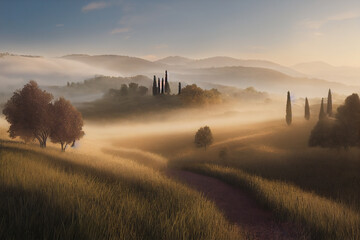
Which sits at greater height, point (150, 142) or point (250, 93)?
point (250, 93)

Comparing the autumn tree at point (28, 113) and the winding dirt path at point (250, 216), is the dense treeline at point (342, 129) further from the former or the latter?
the autumn tree at point (28, 113)

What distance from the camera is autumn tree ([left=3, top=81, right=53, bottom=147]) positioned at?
28469 millimetres

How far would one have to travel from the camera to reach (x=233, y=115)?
86125 millimetres

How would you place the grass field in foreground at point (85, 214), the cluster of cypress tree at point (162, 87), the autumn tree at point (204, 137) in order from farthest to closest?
the cluster of cypress tree at point (162, 87), the autumn tree at point (204, 137), the grass field in foreground at point (85, 214)

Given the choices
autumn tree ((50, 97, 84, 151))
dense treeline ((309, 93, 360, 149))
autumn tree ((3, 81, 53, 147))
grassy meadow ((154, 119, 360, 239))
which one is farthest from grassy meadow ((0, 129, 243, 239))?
dense treeline ((309, 93, 360, 149))

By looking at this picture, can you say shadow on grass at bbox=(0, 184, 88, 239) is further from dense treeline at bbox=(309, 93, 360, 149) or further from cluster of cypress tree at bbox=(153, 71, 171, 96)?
cluster of cypress tree at bbox=(153, 71, 171, 96)

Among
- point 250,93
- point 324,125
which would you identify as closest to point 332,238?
point 324,125

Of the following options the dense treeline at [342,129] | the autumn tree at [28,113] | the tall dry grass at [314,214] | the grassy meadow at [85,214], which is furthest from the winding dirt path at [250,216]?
the dense treeline at [342,129]

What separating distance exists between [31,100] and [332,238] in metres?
27.8

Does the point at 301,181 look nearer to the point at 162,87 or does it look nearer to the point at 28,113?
the point at 28,113

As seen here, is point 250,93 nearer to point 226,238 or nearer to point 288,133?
point 288,133

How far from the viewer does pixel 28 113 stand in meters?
28.7

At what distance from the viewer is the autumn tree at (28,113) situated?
93.4 feet

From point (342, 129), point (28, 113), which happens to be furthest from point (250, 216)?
point (342, 129)
